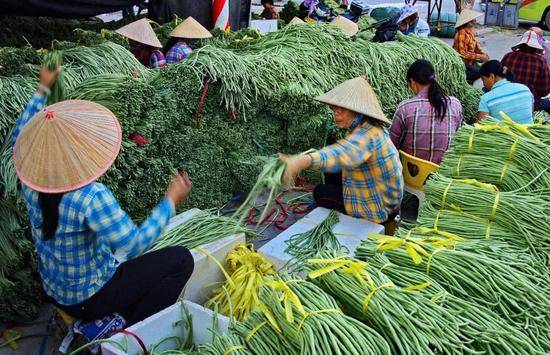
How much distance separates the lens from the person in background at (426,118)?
4328mm

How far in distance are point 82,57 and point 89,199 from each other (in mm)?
2235

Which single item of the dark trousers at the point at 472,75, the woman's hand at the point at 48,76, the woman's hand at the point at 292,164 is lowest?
the dark trousers at the point at 472,75

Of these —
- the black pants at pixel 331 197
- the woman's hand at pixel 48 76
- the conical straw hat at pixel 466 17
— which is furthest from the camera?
the conical straw hat at pixel 466 17

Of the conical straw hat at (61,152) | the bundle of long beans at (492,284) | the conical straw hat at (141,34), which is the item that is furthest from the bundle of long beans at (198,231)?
the conical straw hat at (141,34)

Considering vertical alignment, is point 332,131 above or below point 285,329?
below

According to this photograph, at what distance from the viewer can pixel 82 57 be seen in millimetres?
4070

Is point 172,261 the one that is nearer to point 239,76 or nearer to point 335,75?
point 239,76

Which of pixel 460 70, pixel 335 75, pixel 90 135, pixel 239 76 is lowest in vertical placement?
pixel 460 70

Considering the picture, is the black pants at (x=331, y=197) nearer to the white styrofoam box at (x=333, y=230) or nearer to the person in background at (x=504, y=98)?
the white styrofoam box at (x=333, y=230)

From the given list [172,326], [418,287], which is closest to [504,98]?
[418,287]

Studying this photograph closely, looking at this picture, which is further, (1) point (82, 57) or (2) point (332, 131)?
(2) point (332, 131)

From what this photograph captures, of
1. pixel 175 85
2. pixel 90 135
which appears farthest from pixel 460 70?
pixel 90 135

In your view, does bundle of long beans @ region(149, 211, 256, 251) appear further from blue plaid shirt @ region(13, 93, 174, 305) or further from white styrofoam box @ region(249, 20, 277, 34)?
white styrofoam box @ region(249, 20, 277, 34)

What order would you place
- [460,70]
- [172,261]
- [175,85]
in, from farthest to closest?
[460,70], [175,85], [172,261]
